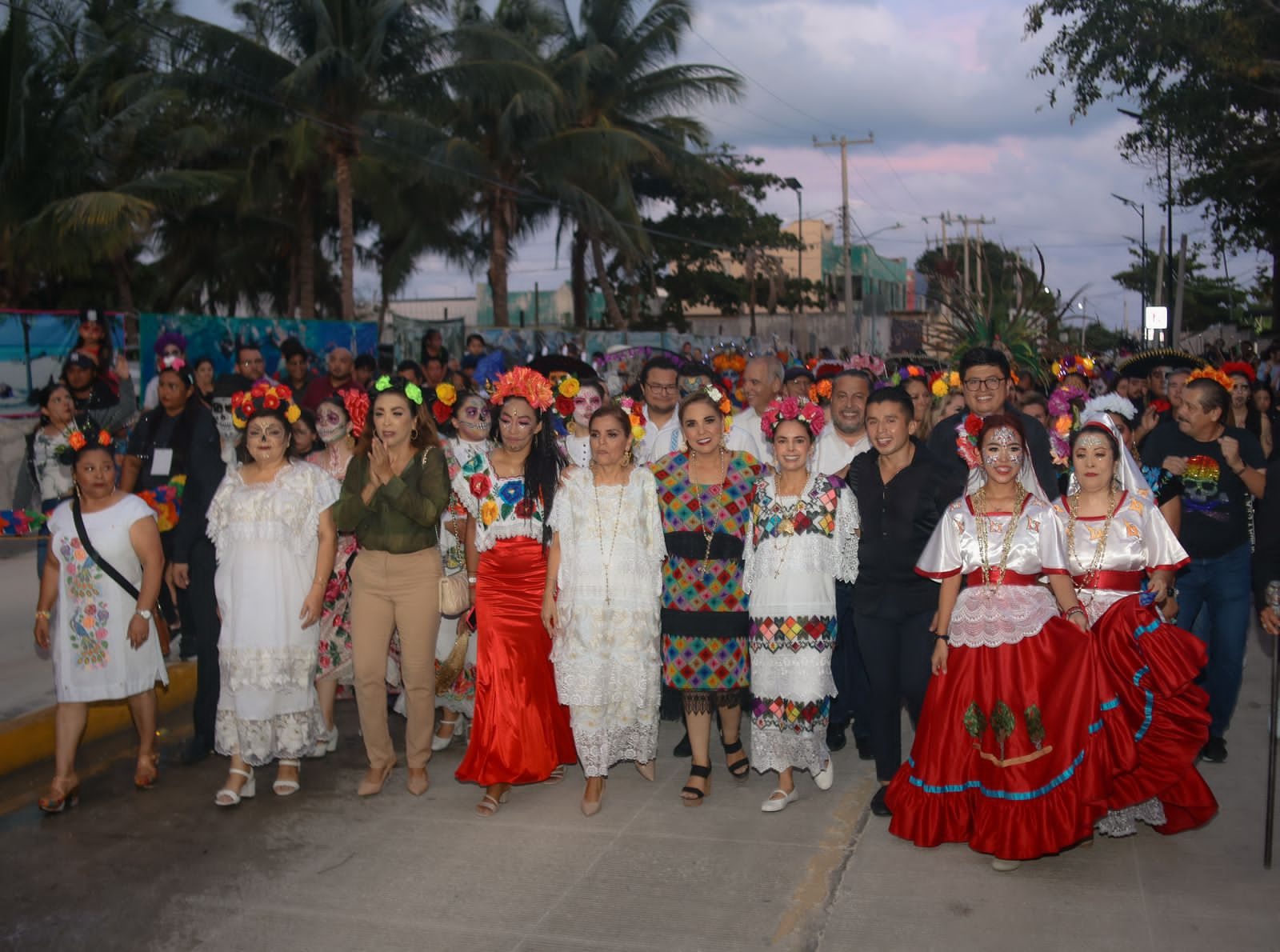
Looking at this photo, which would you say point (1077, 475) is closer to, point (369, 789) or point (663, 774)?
point (663, 774)

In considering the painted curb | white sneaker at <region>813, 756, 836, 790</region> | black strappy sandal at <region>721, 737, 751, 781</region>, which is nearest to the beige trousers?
the painted curb

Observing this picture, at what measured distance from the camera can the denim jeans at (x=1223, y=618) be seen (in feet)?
21.1

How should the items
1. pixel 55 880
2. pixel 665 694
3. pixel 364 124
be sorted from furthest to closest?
pixel 364 124, pixel 665 694, pixel 55 880

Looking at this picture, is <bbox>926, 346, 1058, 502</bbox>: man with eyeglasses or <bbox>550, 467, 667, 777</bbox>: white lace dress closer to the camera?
<bbox>550, 467, 667, 777</bbox>: white lace dress

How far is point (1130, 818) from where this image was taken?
5.39 meters

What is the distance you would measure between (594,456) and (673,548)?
61 cm

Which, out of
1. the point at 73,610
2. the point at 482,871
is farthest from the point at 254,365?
the point at 482,871

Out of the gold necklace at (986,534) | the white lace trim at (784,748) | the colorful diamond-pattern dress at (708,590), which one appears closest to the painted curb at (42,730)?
the colorful diamond-pattern dress at (708,590)

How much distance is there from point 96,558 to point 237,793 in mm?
1358

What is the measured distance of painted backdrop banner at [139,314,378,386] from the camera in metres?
13.5

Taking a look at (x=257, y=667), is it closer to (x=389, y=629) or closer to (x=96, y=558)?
(x=389, y=629)

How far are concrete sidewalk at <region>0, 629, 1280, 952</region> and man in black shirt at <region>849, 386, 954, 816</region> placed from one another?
0.55 m

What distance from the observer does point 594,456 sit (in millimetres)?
6090

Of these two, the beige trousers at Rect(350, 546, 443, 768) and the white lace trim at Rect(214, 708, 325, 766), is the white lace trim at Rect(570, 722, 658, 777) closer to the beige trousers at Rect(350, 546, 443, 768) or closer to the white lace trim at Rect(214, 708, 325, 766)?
the beige trousers at Rect(350, 546, 443, 768)
